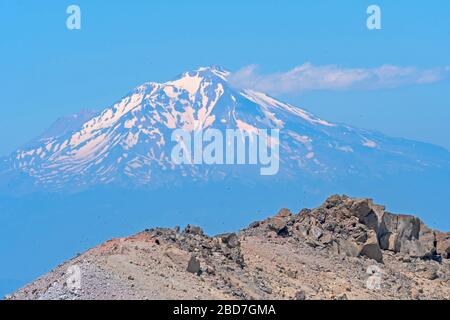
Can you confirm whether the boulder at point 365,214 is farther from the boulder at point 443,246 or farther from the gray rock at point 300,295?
the gray rock at point 300,295

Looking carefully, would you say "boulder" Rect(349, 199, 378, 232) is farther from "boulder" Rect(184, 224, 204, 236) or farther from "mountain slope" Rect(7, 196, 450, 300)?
"boulder" Rect(184, 224, 204, 236)

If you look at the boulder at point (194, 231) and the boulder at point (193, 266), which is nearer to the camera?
the boulder at point (193, 266)

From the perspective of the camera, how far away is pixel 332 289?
43875 millimetres

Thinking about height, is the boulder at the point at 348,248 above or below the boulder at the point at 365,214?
below

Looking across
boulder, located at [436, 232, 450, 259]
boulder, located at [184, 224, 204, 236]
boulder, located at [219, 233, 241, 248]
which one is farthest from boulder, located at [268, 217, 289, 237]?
boulder, located at [436, 232, 450, 259]

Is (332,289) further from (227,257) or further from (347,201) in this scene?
(347,201)

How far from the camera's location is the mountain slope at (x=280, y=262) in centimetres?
3756

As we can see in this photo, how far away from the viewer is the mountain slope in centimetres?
3756

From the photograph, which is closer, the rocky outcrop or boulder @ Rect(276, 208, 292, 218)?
the rocky outcrop

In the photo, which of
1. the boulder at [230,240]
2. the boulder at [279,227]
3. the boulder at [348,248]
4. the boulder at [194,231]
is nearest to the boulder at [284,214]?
the boulder at [279,227]

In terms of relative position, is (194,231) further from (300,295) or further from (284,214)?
(284,214)
